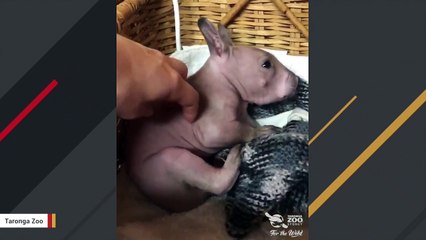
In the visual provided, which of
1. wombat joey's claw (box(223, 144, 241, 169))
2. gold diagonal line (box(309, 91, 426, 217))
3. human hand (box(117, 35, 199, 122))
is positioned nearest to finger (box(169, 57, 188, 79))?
human hand (box(117, 35, 199, 122))

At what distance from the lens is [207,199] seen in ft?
2.65

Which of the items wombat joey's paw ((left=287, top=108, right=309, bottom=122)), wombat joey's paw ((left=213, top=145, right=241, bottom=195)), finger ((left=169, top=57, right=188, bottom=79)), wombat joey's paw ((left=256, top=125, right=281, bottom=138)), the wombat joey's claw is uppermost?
finger ((left=169, top=57, right=188, bottom=79))

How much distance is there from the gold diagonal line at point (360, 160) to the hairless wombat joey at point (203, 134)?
143 mm

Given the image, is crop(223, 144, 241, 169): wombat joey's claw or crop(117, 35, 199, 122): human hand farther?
A: crop(223, 144, 241, 169): wombat joey's claw

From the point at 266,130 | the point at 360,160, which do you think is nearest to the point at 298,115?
the point at 266,130

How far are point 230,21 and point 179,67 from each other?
0.13 metres

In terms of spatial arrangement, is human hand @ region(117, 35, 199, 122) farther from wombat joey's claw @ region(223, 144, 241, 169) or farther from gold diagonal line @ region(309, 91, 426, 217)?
gold diagonal line @ region(309, 91, 426, 217)

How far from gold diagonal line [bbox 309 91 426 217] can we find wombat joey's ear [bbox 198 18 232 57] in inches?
10.7

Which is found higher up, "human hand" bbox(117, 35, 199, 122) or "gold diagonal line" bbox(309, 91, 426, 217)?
"human hand" bbox(117, 35, 199, 122)

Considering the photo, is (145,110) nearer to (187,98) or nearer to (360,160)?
(187,98)

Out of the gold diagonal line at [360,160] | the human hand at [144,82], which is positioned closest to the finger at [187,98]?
the human hand at [144,82]

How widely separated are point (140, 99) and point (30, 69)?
14 centimetres

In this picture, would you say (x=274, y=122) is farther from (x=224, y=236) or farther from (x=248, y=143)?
(x=224, y=236)

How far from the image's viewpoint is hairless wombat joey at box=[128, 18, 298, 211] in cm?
80
